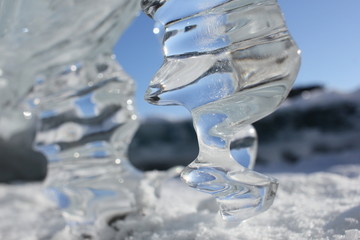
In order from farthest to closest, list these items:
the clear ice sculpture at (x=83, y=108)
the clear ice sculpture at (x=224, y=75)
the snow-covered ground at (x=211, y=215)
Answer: the clear ice sculpture at (x=83, y=108) → the snow-covered ground at (x=211, y=215) → the clear ice sculpture at (x=224, y=75)

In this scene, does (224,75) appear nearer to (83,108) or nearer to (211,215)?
(211,215)

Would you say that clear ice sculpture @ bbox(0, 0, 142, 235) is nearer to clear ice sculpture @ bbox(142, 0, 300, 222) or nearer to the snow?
the snow

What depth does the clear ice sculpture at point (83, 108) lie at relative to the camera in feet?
2.51

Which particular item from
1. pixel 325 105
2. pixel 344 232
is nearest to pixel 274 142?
pixel 325 105

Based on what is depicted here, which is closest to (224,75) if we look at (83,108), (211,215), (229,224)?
(229,224)

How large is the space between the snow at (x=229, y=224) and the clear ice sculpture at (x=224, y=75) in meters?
0.09

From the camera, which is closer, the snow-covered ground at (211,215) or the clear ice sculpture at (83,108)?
the snow-covered ground at (211,215)

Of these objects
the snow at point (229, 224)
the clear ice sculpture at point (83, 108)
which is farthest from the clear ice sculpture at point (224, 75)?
the clear ice sculpture at point (83, 108)

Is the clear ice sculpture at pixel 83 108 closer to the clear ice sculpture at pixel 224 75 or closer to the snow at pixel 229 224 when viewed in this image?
the snow at pixel 229 224

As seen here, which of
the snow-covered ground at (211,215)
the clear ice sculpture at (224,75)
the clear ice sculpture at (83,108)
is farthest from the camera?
the clear ice sculpture at (83,108)

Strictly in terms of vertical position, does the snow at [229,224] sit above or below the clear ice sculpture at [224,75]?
below

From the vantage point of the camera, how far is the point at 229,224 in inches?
20.7

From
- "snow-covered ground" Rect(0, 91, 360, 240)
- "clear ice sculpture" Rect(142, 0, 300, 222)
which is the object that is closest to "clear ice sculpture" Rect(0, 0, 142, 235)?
"snow-covered ground" Rect(0, 91, 360, 240)

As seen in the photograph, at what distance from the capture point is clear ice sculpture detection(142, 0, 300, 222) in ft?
1.45
